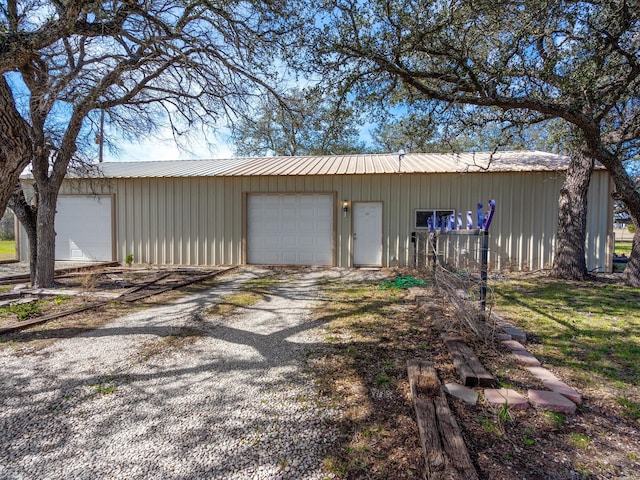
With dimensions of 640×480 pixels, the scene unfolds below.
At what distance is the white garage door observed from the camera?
1017cm

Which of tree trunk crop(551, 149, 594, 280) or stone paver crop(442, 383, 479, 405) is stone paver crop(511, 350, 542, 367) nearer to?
stone paver crop(442, 383, 479, 405)

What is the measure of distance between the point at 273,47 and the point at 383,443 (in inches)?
206

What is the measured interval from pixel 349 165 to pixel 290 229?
265 cm

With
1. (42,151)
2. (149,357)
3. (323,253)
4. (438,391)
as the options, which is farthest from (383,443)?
(323,253)

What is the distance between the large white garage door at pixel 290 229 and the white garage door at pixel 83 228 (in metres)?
4.68

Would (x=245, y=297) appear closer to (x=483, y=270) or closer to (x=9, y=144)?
(x=9, y=144)

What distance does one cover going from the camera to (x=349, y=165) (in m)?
9.95

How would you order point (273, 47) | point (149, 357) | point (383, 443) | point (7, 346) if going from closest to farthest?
1. point (383, 443)
2. point (149, 357)
3. point (7, 346)
4. point (273, 47)

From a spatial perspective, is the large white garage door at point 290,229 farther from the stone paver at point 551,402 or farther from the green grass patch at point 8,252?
the green grass patch at point 8,252

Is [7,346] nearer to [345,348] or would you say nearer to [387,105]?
[345,348]

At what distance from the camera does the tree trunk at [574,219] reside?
7.16 metres

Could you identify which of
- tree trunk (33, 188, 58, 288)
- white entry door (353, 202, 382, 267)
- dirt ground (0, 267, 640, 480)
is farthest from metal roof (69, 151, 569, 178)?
dirt ground (0, 267, 640, 480)

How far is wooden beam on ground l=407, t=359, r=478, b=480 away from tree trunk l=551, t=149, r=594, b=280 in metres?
6.74

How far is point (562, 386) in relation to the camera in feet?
8.13
